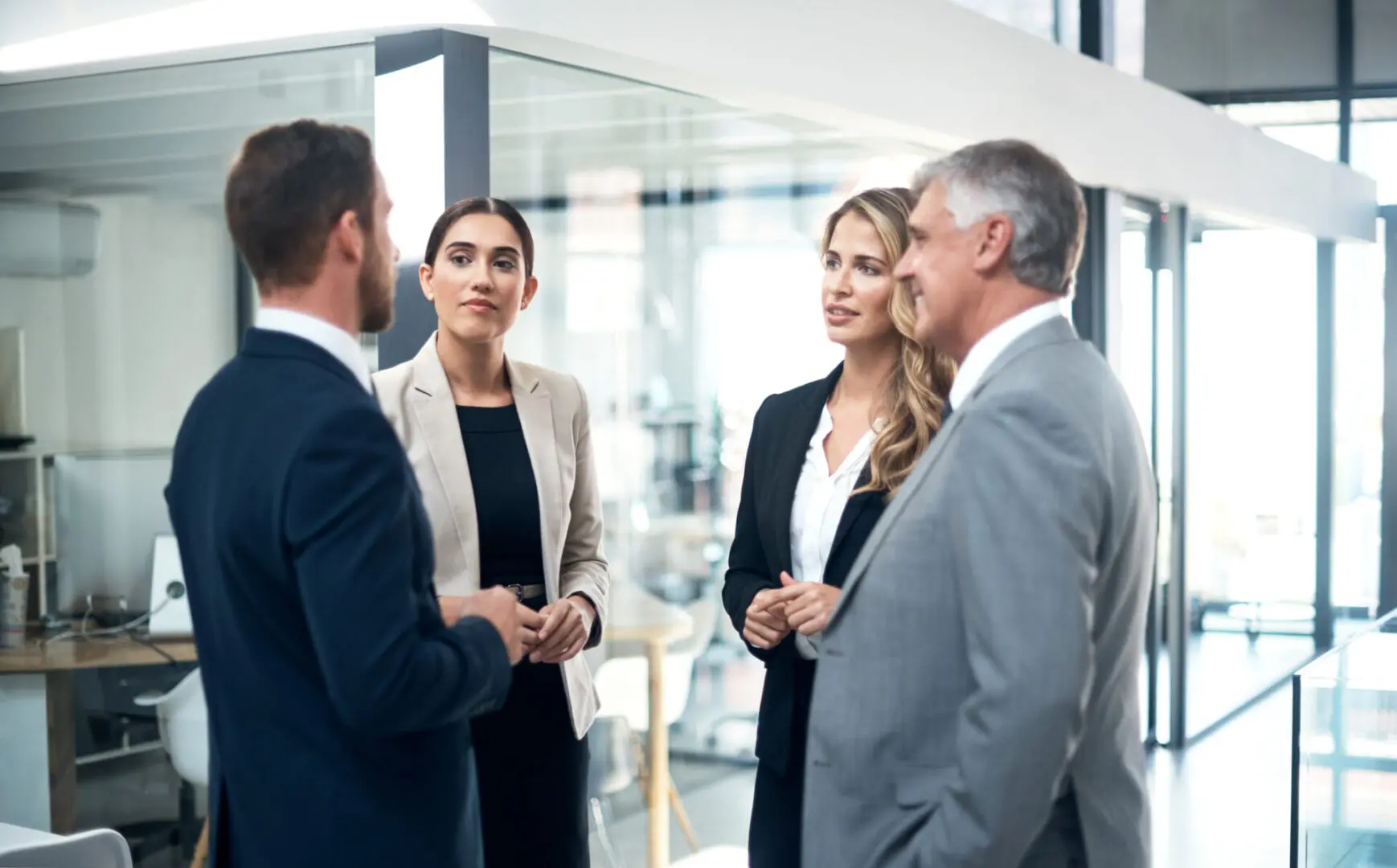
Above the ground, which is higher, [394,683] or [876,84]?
[876,84]

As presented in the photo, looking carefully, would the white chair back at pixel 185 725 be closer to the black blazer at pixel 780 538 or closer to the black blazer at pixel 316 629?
the black blazer at pixel 780 538

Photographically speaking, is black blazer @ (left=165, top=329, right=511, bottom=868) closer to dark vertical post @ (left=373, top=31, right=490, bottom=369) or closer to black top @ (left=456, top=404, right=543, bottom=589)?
black top @ (left=456, top=404, right=543, bottom=589)

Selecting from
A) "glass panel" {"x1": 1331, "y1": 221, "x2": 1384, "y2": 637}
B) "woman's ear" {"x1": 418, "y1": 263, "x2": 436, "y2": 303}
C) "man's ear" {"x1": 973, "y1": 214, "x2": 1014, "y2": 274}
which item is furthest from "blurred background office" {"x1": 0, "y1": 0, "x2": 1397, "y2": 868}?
"glass panel" {"x1": 1331, "y1": 221, "x2": 1384, "y2": 637}

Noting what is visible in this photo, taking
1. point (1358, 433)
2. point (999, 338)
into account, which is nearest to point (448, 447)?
point (999, 338)

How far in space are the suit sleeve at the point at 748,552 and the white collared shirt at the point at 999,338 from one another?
0.95 m

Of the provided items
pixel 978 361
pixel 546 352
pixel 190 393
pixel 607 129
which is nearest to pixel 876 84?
pixel 607 129

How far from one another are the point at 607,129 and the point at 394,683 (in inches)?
87.0

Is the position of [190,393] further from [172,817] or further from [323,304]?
[323,304]

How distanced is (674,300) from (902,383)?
132 cm

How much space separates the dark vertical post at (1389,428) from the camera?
346 inches

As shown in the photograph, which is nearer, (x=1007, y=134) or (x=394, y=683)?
(x=394, y=683)

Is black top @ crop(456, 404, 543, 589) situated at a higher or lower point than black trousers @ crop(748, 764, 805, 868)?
higher

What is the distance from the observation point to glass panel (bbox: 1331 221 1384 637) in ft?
28.8

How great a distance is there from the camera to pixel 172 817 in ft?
11.5
